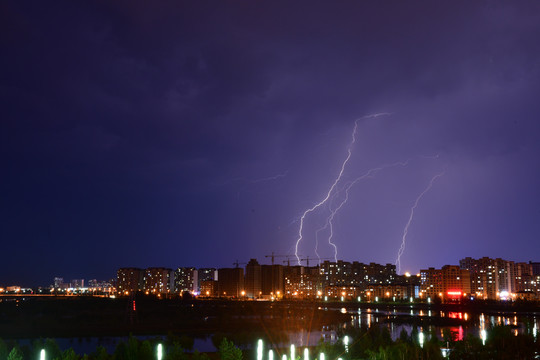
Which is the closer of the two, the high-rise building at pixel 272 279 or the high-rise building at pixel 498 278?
the high-rise building at pixel 498 278

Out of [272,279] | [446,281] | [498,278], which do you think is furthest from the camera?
[272,279]

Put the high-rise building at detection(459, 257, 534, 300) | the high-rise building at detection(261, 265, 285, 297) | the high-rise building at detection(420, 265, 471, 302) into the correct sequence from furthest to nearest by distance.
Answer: the high-rise building at detection(261, 265, 285, 297) → the high-rise building at detection(459, 257, 534, 300) → the high-rise building at detection(420, 265, 471, 302)

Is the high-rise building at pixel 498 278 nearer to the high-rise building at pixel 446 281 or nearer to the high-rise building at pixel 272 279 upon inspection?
the high-rise building at pixel 446 281

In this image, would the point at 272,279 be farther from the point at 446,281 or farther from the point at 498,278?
the point at 498,278

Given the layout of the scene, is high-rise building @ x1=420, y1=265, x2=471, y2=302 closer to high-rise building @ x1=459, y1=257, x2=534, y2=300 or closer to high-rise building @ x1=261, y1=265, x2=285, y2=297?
high-rise building @ x1=459, y1=257, x2=534, y2=300

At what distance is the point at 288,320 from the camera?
67.2 m

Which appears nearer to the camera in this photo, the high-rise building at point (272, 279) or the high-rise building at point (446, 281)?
the high-rise building at point (446, 281)

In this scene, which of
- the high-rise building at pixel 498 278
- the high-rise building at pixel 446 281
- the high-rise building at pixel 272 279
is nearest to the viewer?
the high-rise building at pixel 446 281

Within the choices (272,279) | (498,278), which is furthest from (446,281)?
(272,279)

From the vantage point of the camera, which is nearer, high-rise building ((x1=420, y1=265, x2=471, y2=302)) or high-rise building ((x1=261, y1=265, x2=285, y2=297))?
high-rise building ((x1=420, y1=265, x2=471, y2=302))

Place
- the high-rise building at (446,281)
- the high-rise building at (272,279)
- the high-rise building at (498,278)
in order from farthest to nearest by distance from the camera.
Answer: the high-rise building at (272,279) → the high-rise building at (498,278) → the high-rise building at (446,281)

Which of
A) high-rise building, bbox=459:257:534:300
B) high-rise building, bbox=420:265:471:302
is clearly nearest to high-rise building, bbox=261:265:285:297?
high-rise building, bbox=420:265:471:302

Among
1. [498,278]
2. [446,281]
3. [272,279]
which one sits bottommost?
[272,279]

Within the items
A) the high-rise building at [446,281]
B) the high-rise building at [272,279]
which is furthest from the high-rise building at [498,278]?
the high-rise building at [272,279]
